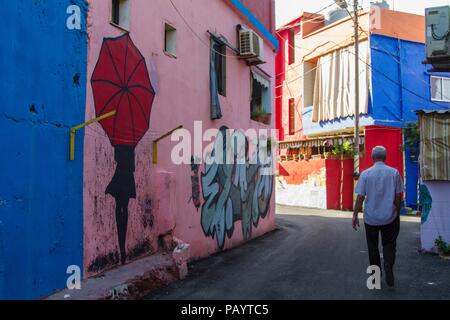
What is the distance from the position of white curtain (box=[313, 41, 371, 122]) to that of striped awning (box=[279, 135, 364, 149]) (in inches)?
39.0

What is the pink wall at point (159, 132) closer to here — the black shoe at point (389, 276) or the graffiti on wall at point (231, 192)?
the graffiti on wall at point (231, 192)

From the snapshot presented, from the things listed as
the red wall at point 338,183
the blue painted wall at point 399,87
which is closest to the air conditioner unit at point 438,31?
the blue painted wall at point 399,87

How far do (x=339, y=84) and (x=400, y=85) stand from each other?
2753 mm

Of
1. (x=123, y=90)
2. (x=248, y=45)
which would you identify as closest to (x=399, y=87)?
(x=248, y=45)

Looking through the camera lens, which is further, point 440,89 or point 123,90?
point 440,89

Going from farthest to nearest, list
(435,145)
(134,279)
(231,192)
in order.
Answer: (231,192)
(435,145)
(134,279)

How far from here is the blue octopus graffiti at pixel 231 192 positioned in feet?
30.5

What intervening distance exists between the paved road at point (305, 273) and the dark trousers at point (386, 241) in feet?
1.23

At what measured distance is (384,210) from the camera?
19.3ft

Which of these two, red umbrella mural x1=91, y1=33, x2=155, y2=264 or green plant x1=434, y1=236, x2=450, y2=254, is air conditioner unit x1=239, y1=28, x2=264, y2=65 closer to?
red umbrella mural x1=91, y1=33, x2=155, y2=264

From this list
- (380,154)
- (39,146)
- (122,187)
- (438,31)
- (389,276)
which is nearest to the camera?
(39,146)

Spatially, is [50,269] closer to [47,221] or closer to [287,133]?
[47,221]

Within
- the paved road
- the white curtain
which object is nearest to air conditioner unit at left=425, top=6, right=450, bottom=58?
the paved road

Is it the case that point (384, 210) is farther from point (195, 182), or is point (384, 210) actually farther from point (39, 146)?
point (39, 146)
